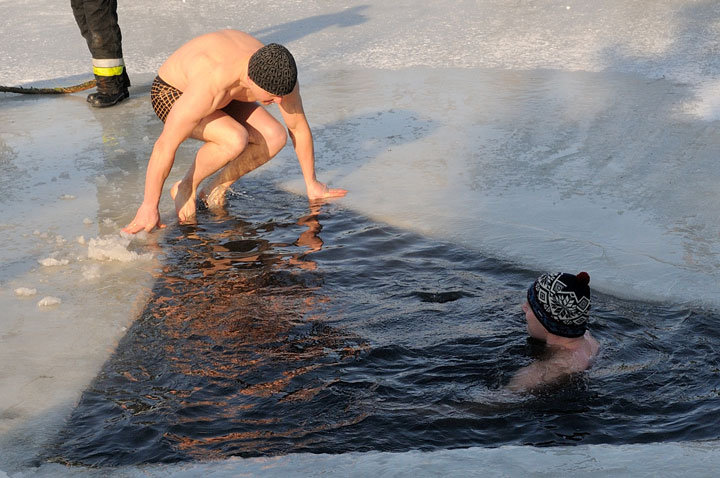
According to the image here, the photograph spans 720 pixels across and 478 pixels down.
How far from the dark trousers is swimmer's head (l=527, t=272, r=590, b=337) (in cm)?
468

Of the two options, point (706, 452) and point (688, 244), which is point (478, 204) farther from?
point (706, 452)

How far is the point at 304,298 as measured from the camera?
3996mm

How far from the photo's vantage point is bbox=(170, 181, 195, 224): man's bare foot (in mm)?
4953

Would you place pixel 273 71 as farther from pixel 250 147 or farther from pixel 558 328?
pixel 558 328

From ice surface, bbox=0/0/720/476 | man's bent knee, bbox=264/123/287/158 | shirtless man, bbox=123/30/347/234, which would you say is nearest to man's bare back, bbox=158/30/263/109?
shirtless man, bbox=123/30/347/234

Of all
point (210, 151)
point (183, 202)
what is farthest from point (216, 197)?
point (210, 151)

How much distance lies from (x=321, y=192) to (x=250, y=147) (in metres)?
0.50

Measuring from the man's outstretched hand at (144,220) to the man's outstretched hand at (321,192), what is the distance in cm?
100

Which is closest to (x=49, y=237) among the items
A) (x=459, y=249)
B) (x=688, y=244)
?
(x=459, y=249)

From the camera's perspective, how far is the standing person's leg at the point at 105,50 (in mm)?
6938

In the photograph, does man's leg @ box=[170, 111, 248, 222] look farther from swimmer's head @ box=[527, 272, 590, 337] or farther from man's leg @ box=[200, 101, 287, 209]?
swimmer's head @ box=[527, 272, 590, 337]

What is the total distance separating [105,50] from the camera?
7004mm

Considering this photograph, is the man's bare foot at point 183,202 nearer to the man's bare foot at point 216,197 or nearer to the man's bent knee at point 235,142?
the man's bare foot at point 216,197

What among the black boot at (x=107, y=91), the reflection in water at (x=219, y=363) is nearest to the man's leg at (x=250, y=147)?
the reflection in water at (x=219, y=363)
